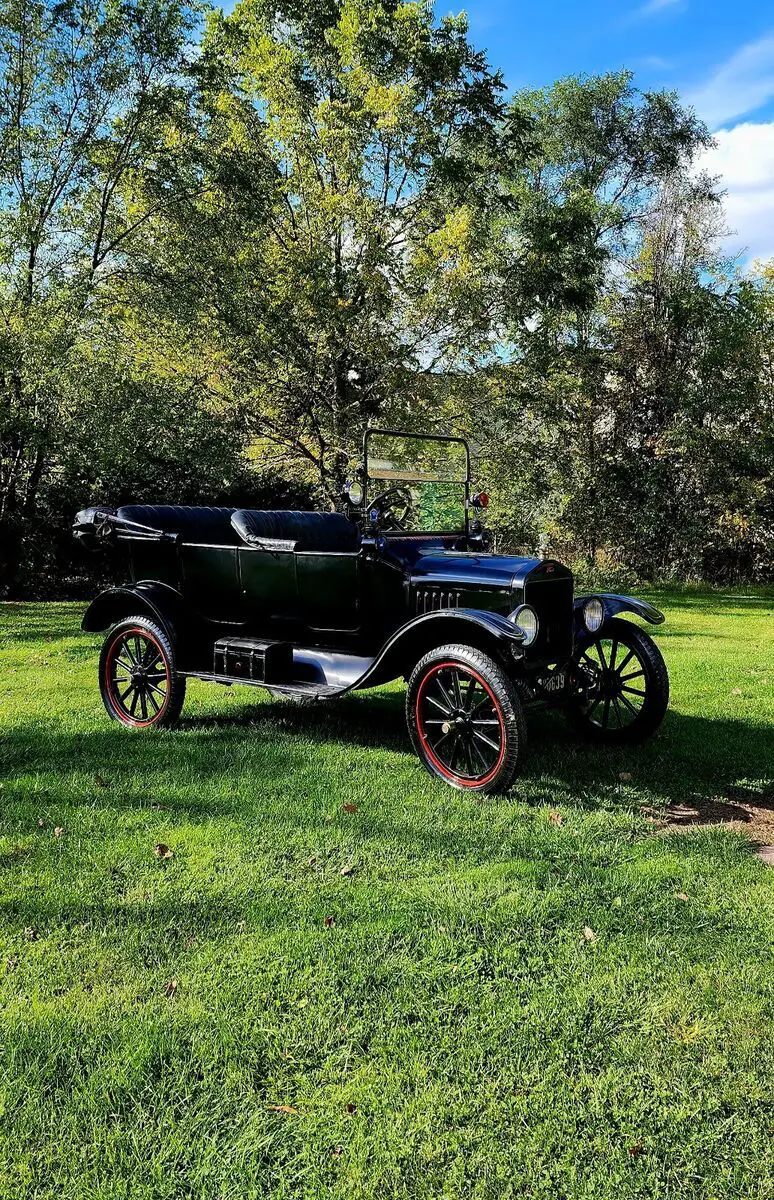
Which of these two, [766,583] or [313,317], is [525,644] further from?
[766,583]

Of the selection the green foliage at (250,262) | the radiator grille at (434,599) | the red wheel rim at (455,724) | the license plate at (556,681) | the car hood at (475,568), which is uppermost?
the green foliage at (250,262)

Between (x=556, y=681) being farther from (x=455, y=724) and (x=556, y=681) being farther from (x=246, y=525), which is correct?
(x=246, y=525)

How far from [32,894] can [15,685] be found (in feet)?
12.7

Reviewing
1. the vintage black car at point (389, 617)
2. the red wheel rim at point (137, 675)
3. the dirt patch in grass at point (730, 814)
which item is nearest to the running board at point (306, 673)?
the vintage black car at point (389, 617)

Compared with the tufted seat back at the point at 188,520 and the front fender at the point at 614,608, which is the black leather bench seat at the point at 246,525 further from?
the front fender at the point at 614,608

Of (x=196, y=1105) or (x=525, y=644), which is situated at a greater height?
(x=525, y=644)

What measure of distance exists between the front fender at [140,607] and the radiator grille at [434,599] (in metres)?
1.58

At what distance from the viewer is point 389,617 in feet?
16.3

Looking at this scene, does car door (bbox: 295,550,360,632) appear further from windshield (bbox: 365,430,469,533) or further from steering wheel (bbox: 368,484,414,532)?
windshield (bbox: 365,430,469,533)

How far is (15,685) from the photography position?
6602mm

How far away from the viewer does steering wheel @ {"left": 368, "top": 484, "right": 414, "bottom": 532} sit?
16.8ft

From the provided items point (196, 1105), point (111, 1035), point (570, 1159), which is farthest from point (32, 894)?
point (570, 1159)

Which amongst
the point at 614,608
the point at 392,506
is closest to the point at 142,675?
the point at 392,506

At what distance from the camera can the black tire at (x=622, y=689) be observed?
4.95m
